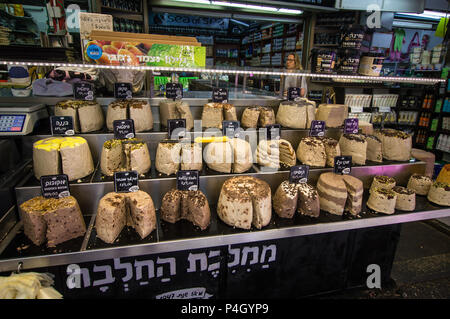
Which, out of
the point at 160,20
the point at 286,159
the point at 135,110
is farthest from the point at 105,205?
the point at 160,20

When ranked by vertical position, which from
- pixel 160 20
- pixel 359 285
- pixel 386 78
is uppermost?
pixel 160 20

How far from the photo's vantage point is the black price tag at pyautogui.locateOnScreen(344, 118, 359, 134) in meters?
2.29

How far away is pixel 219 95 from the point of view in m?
2.36

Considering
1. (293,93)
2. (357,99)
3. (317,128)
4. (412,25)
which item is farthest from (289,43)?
(317,128)

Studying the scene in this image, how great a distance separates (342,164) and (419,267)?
5.82 ft

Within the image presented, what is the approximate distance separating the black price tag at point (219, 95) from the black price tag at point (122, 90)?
0.69 metres

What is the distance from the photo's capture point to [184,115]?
2240 mm

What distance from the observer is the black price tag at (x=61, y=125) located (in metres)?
1.80

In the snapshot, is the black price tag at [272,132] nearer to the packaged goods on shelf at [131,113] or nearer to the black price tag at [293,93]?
the black price tag at [293,93]

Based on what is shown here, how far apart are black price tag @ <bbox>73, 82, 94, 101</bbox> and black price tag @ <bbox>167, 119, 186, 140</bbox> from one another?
685mm

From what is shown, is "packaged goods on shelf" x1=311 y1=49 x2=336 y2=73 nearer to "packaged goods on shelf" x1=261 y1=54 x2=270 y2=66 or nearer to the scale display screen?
the scale display screen

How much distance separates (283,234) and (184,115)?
120cm

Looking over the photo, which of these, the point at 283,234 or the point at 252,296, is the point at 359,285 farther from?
the point at 283,234
